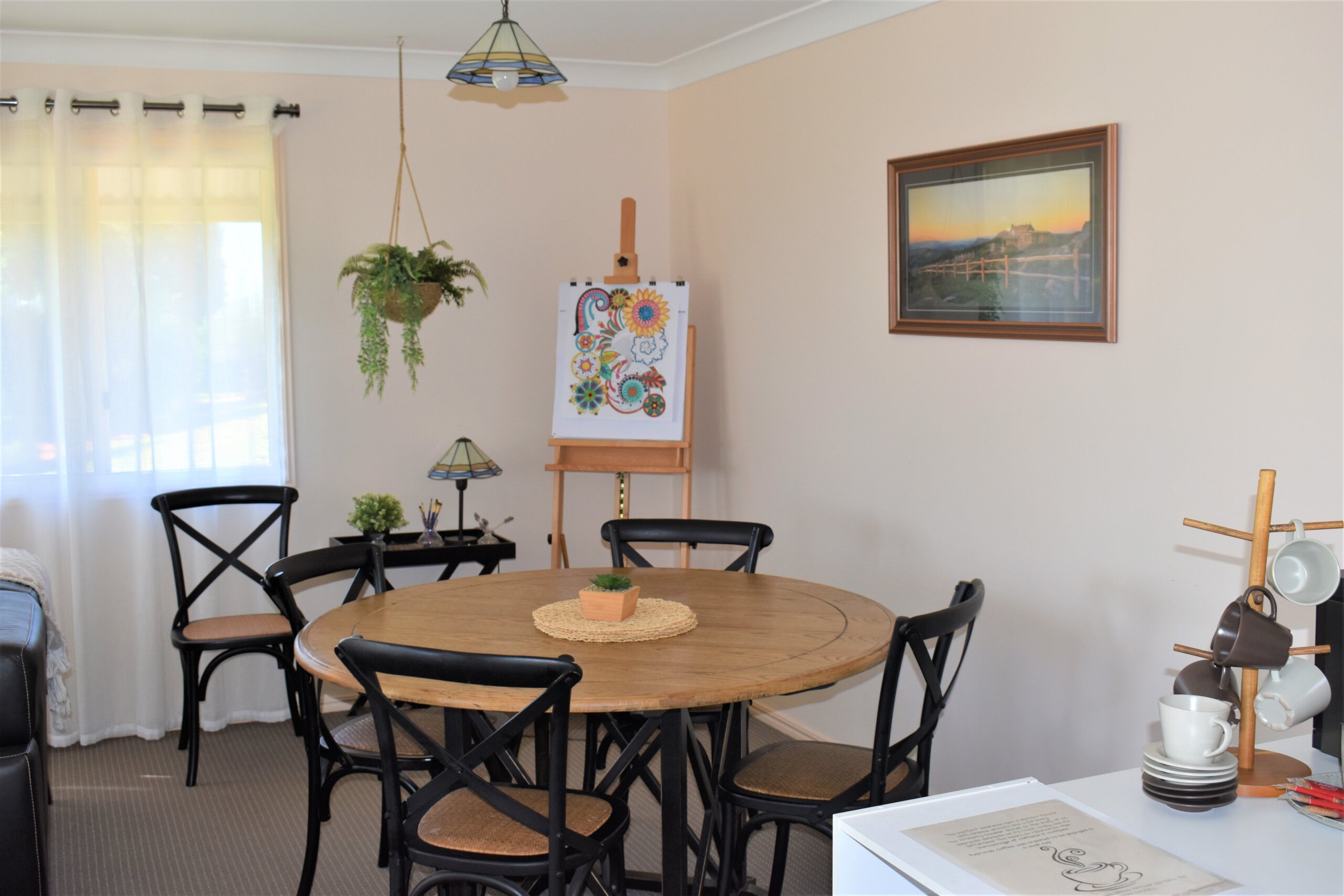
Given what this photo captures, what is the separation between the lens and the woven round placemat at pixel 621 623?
97.4 inches

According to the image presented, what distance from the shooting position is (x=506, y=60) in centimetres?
276

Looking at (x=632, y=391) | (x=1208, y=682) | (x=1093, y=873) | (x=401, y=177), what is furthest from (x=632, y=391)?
(x=1093, y=873)

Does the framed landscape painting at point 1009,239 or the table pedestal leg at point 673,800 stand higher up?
the framed landscape painting at point 1009,239

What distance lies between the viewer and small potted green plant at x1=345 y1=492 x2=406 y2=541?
4176 millimetres

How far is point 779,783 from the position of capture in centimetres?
246

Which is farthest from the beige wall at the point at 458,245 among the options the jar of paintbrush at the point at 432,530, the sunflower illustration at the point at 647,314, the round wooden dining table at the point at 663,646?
the round wooden dining table at the point at 663,646

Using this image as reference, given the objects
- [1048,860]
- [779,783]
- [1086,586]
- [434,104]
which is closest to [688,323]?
[434,104]

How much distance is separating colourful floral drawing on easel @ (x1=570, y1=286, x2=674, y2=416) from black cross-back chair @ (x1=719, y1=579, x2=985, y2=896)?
1.96 meters

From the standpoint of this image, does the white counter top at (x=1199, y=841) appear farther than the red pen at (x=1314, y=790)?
No

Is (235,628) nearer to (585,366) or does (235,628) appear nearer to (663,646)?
(585,366)

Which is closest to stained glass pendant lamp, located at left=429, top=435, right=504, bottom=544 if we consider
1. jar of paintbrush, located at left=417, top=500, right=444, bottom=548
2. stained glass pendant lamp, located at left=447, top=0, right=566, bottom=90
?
jar of paintbrush, located at left=417, top=500, right=444, bottom=548

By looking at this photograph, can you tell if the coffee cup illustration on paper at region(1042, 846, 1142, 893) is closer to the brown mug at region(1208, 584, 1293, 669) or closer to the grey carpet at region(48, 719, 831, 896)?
the brown mug at region(1208, 584, 1293, 669)

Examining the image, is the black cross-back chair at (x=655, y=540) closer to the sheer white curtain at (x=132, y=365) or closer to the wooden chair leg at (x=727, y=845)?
the wooden chair leg at (x=727, y=845)

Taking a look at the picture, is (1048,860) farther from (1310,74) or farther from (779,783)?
(1310,74)
